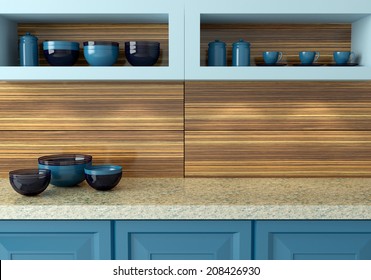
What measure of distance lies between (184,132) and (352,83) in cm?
93

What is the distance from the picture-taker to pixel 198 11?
7.57 feet

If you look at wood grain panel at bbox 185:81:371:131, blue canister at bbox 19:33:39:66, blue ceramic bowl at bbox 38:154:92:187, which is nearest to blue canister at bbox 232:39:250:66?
wood grain panel at bbox 185:81:371:131

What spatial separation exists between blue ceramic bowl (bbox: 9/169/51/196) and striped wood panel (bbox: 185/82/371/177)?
820 mm

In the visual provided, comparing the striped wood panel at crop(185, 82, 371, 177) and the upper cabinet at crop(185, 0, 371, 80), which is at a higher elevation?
the upper cabinet at crop(185, 0, 371, 80)

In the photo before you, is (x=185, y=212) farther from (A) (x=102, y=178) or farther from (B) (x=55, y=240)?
(B) (x=55, y=240)

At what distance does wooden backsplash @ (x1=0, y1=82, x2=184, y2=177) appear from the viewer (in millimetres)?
2637

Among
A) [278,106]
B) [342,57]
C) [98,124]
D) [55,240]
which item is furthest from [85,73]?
[342,57]

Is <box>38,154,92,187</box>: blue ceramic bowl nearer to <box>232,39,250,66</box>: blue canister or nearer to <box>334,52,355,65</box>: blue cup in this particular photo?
<box>232,39,250,66</box>: blue canister

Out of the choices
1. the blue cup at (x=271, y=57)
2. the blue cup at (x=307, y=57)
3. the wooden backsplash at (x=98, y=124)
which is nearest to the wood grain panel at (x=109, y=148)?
the wooden backsplash at (x=98, y=124)

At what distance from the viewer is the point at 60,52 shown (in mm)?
2410

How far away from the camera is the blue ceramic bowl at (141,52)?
241 centimetres

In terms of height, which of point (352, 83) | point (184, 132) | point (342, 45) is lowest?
point (184, 132)
